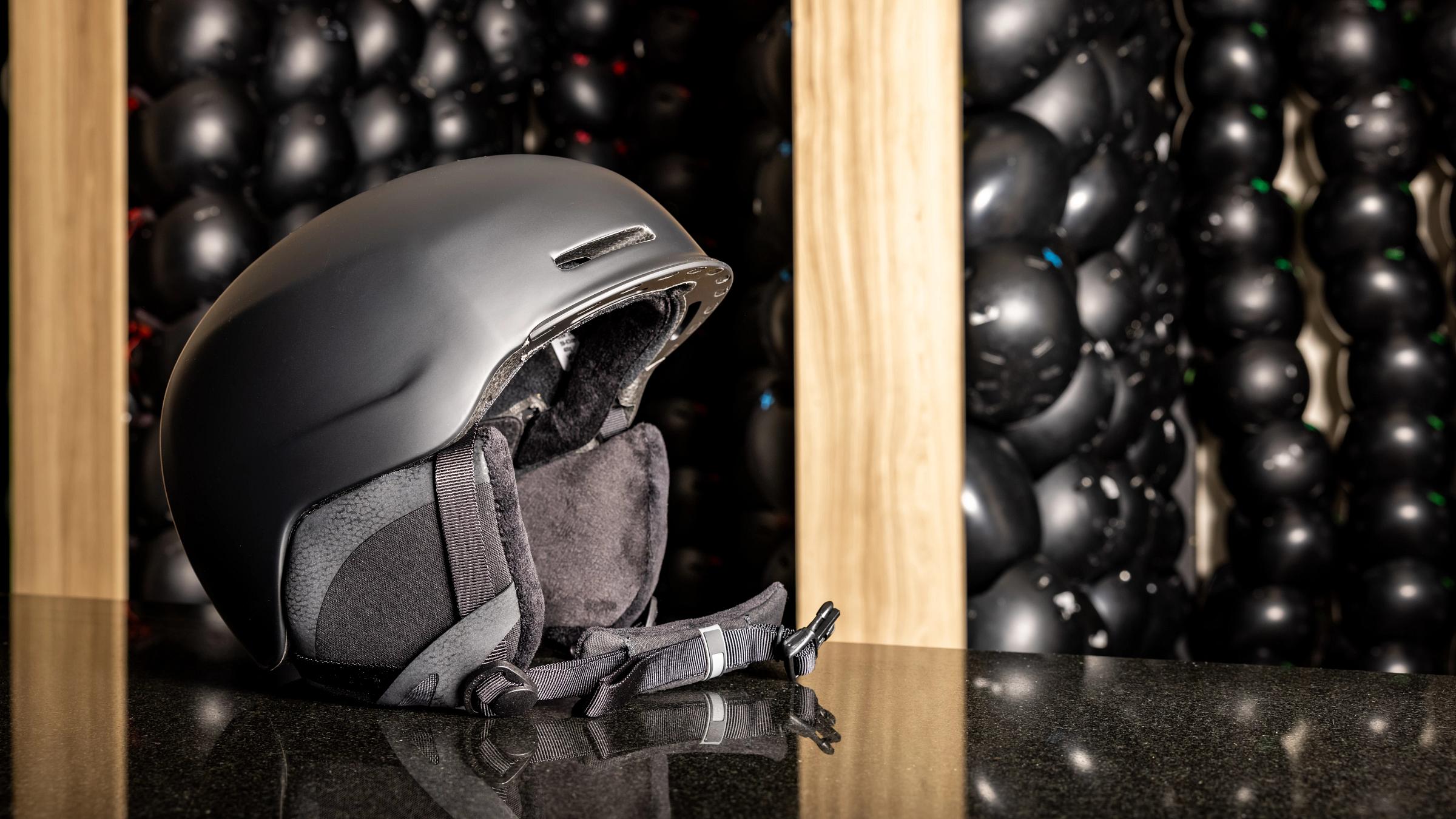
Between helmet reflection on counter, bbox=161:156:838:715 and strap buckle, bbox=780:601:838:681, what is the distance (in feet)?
0.16

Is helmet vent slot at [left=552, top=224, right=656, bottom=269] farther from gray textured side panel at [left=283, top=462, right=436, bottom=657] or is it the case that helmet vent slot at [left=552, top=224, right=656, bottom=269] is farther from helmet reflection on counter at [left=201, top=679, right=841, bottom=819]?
helmet reflection on counter at [left=201, top=679, right=841, bottom=819]

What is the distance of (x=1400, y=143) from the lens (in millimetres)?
1997

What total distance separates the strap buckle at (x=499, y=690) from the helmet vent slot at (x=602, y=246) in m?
0.23

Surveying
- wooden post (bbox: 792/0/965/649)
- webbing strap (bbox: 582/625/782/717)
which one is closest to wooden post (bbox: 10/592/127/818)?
webbing strap (bbox: 582/625/782/717)

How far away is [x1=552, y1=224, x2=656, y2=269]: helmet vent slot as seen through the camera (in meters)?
0.63

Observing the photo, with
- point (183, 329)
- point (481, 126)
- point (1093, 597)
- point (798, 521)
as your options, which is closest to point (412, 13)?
point (481, 126)

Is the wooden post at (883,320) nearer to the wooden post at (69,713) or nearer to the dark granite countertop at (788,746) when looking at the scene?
the dark granite countertop at (788,746)

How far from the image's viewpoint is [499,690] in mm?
614

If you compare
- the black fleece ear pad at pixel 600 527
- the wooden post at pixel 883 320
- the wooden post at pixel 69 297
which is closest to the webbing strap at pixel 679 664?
the black fleece ear pad at pixel 600 527

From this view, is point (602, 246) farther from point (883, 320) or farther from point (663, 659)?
point (883, 320)

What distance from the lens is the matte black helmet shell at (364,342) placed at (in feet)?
1.92

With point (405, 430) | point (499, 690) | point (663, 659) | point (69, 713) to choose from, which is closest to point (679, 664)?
point (663, 659)

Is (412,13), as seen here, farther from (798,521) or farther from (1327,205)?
(1327,205)

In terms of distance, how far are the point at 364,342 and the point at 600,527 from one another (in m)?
0.27
